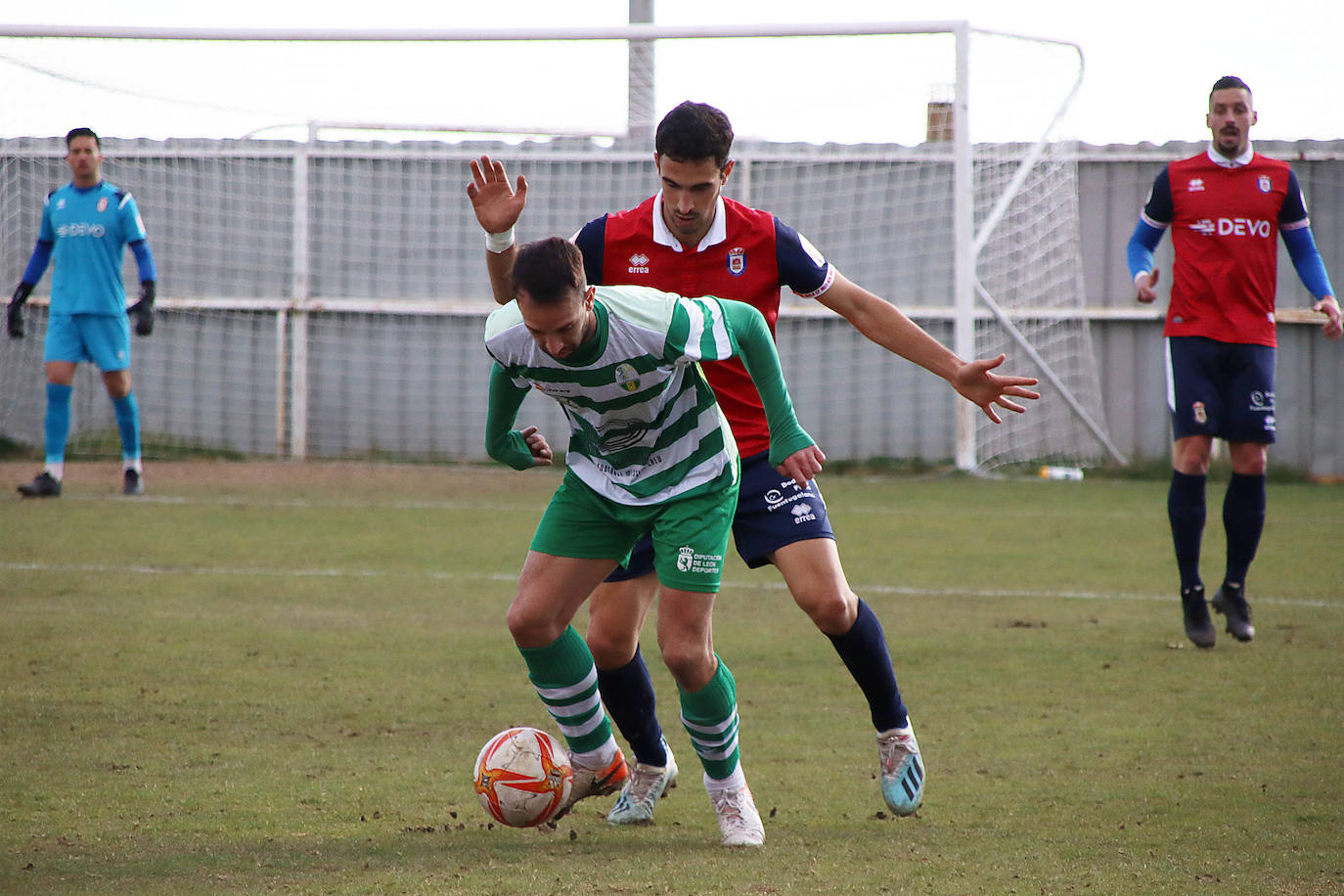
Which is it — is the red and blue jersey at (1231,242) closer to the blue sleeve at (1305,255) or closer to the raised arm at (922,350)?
the blue sleeve at (1305,255)

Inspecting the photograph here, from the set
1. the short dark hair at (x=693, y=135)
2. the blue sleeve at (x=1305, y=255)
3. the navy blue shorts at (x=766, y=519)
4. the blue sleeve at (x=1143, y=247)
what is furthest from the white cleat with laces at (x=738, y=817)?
the blue sleeve at (x=1305, y=255)

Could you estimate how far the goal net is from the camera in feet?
44.4

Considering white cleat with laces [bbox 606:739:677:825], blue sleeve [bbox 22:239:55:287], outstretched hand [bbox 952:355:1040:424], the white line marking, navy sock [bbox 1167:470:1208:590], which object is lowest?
white cleat with laces [bbox 606:739:677:825]

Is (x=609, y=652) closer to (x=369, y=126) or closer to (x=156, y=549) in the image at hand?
(x=156, y=549)

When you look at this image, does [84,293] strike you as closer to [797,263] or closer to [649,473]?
[797,263]

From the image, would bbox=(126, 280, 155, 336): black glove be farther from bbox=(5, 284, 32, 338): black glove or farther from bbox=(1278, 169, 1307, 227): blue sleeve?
bbox=(1278, 169, 1307, 227): blue sleeve

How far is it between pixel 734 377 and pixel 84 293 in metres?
8.21

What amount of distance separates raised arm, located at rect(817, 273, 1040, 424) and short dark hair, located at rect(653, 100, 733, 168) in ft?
1.73

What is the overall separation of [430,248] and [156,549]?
7417mm

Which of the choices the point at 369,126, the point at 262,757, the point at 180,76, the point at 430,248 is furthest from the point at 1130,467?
the point at 262,757

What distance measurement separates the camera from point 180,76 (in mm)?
13820

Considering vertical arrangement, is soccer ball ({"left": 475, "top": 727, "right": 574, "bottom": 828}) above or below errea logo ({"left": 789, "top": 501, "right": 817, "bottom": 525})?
below

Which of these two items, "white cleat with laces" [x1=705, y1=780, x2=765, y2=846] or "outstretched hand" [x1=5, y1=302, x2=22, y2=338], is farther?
"outstretched hand" [x1=5, y1=302, x2=22, y2=338]

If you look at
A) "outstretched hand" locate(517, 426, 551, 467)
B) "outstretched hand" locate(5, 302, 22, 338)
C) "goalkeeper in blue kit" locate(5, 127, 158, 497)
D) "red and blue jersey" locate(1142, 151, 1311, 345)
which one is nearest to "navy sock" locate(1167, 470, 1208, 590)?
"red and blue jersey" locate(1142, 151, 1311, 345)
